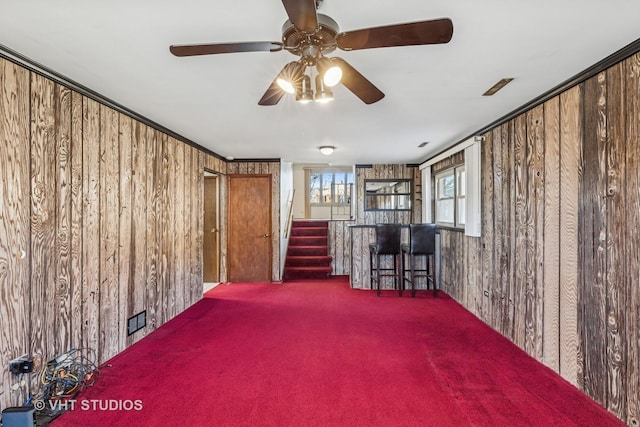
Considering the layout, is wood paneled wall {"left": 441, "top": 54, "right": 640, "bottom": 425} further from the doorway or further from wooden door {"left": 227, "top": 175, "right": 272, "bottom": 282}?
the doorway

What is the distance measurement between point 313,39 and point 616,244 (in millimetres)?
2157

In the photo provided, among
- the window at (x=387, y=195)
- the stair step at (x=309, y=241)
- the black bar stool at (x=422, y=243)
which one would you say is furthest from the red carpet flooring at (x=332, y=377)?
the stair step at (x=309, y=241)

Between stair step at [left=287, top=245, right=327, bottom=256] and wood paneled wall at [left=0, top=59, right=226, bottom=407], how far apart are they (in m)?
3.16

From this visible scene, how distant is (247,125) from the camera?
3516mm

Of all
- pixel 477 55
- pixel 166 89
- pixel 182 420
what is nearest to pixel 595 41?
pixel 477 55

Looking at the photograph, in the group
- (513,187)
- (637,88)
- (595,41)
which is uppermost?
(595,41)

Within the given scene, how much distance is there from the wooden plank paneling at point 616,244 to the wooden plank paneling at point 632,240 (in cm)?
3

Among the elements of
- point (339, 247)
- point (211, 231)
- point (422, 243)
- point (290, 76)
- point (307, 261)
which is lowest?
point (307, 261)

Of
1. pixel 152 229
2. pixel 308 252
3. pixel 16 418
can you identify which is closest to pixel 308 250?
pixel 308 252

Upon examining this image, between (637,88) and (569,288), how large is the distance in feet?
4.52

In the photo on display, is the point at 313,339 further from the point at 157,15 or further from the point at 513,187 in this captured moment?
the point at 157,15

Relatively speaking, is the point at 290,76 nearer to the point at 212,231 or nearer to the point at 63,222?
the point at 63,222

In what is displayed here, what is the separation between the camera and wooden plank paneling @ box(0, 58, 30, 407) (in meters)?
1.87

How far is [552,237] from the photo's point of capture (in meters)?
2.50
